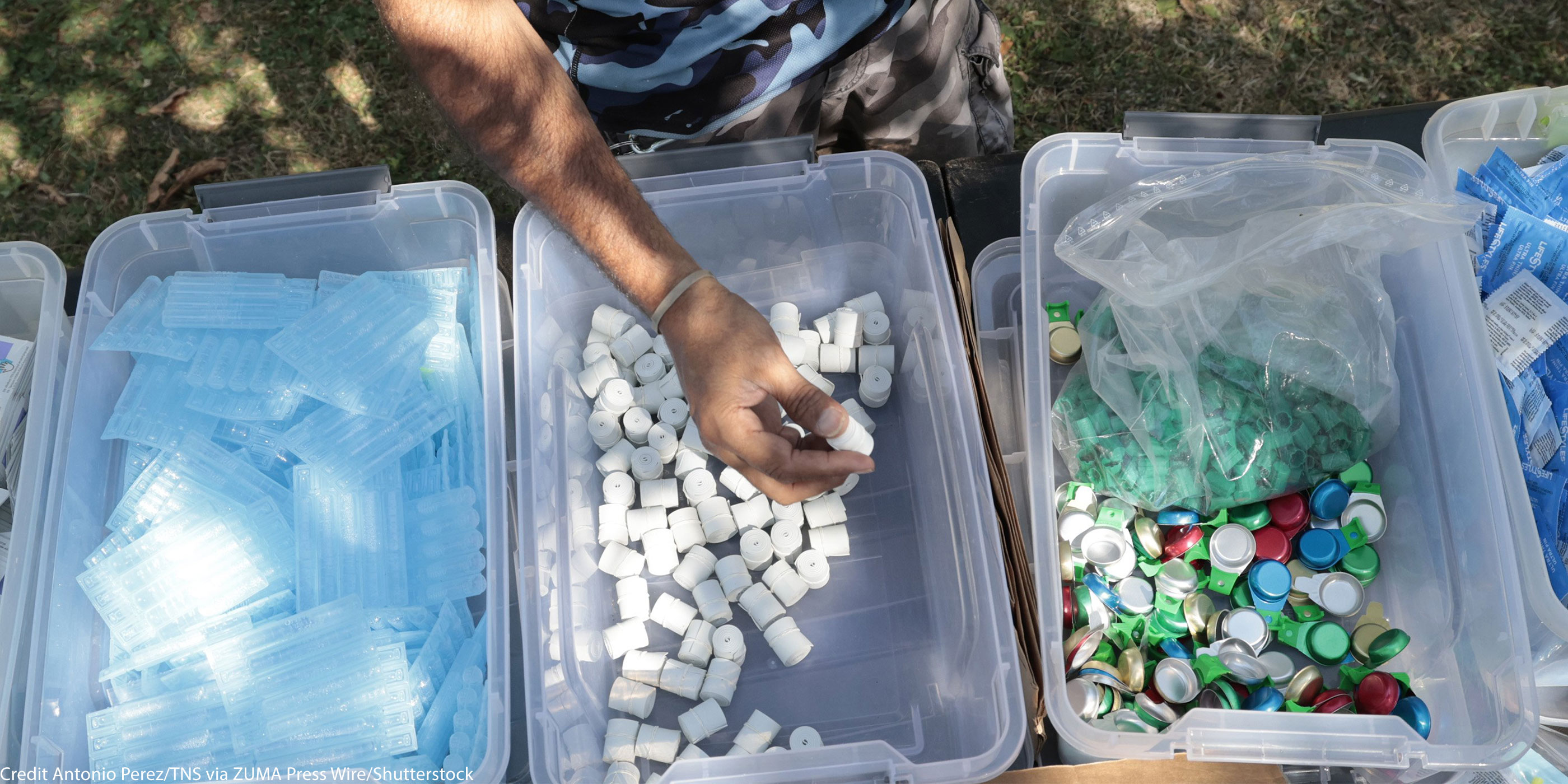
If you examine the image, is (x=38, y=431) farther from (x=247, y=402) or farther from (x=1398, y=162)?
(x=1398, y=162)

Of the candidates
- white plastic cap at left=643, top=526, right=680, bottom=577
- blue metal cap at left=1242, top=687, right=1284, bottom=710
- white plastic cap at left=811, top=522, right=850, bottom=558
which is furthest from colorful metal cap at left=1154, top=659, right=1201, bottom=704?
white plastic cap at left=643, top=526, right=680, bottom=577

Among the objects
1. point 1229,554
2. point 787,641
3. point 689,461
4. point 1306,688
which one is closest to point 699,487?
point 689,461

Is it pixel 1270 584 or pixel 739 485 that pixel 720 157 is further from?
pixel 1270 584

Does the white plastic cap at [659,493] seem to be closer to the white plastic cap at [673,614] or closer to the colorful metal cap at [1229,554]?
the white plastic cap at [673,614]

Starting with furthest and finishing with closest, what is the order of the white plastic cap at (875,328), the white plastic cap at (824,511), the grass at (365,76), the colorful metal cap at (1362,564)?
the grass at (365,76) < the white plastic cap at (875,328) < the white plastic cap at (824,511) < the colorful metal cap at (1362,564)

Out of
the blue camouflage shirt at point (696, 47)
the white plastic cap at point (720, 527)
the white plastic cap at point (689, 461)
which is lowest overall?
the white plastic cap at point (720, 527)

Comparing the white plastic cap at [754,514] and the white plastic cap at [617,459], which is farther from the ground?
the white plastic cap at [617,459]

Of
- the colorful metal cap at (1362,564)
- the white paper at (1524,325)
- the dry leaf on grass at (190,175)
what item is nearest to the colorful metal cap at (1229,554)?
the colorful metal cap at (1362,564)

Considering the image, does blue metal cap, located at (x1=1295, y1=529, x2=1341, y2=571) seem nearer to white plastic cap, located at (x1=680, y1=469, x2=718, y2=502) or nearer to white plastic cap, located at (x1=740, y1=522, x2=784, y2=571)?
white plastic cap, located at (x1=740, y1=522, x2=784, y2=571)

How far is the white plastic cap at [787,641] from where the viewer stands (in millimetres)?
1328

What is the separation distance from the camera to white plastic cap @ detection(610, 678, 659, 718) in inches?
51.7

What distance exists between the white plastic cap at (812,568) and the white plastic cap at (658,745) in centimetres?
27

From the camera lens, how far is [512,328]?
58.9 inches

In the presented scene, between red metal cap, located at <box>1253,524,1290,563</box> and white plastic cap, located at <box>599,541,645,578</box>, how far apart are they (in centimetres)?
83
